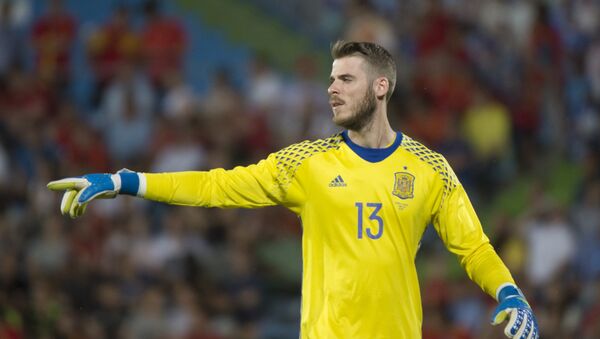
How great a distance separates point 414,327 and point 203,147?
6.76 m

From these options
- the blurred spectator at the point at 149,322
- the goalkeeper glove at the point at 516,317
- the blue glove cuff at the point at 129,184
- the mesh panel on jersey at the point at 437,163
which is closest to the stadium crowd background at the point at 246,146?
the blurred spectator at the point at 149,322

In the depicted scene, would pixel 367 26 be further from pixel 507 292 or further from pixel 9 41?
pixel 507 292

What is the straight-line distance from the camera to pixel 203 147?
12.3 meters

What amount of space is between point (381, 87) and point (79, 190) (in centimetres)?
158

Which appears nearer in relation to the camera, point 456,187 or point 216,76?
point 456,187

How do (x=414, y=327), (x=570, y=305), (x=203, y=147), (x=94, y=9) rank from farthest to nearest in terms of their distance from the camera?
(x=94, y=9), (x=203, y=147), (x=570, y=305), (x=414, y=327)

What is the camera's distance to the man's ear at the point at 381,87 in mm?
5922

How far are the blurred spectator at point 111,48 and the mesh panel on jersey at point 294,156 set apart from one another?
748 centimetres

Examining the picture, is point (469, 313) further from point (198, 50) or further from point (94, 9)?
point (94, 9)

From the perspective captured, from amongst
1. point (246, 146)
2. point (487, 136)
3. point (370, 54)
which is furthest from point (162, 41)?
point (370, 54)

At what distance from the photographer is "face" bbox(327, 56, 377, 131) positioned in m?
5.83

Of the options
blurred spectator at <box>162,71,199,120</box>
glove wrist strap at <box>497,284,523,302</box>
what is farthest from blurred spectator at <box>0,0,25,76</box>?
glove wrist strap at <box>497,284,523,302</box>

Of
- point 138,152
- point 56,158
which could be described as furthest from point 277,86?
point 56,158

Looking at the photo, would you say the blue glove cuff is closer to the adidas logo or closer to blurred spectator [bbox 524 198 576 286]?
the adidas logo
